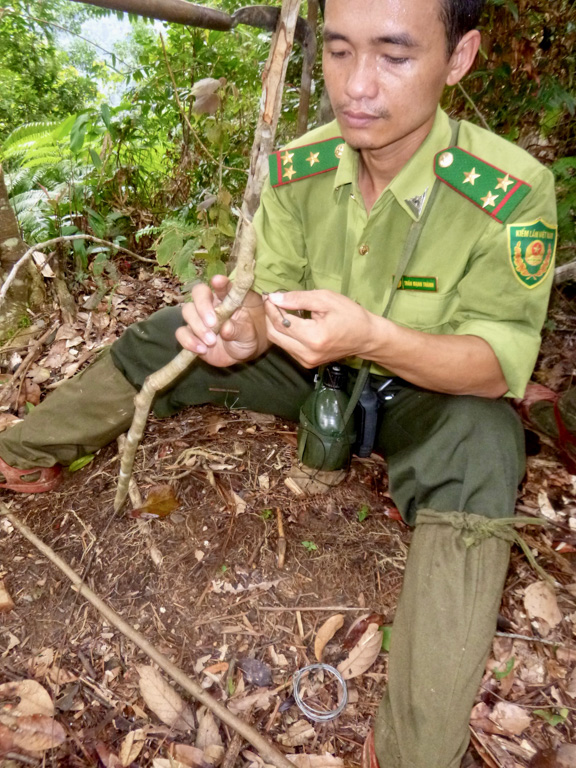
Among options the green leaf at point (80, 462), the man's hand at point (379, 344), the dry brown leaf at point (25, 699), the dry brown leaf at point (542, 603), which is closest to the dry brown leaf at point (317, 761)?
the dry brown leaf at point (25, 699)

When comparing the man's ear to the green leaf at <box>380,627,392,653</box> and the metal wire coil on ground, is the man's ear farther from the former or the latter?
the metal wire coil on ground

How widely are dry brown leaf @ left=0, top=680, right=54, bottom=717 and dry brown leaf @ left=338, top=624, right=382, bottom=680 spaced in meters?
1.06

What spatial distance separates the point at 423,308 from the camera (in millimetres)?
2137

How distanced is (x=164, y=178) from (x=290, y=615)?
388cm

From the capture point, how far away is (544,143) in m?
3.94

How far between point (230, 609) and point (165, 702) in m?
0.39

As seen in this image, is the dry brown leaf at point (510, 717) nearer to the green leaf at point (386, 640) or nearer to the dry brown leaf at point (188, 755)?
the green leaf at point (386, 640)

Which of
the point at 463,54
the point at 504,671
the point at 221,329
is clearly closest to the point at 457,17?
the point at 463,54

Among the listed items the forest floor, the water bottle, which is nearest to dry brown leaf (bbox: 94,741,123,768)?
the forest floor

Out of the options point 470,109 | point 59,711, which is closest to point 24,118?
point 470,109

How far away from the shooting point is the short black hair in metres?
1.59

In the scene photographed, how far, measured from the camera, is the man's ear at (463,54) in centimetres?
173

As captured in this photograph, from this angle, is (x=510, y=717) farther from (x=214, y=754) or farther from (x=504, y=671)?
(x=214, y=754)

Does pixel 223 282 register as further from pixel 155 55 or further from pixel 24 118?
pixel 24 118
